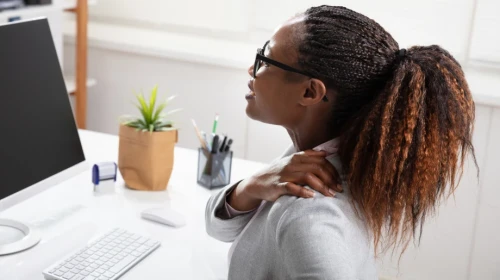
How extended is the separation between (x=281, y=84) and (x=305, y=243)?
0.29m

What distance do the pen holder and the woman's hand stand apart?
55 cm

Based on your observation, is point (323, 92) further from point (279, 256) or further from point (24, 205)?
point (24, 205)

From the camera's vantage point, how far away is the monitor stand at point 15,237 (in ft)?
4.56

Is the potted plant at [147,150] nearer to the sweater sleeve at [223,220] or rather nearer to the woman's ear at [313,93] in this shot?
the sweater sleeve at [223,220]

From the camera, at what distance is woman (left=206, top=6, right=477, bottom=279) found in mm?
1033

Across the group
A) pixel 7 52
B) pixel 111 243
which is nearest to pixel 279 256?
pixel 111 243

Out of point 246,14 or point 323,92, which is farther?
A: point 246,14

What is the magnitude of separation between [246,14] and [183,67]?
1.18 ft

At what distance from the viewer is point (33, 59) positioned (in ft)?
4.87

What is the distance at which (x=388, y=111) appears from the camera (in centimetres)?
104

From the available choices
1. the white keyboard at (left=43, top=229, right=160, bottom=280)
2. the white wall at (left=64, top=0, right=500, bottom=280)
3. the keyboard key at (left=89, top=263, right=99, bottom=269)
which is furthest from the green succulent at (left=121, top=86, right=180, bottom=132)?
the white wall at (left=64, top=0, right=500, bottom=280)

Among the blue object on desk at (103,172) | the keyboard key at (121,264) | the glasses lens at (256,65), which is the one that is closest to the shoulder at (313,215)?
the glasses lens at (256,65)

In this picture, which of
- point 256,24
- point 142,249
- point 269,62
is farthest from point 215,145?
point 256,24

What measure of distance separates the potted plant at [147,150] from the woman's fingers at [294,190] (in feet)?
2.12
